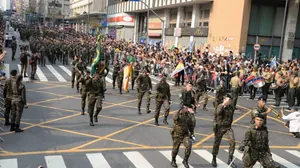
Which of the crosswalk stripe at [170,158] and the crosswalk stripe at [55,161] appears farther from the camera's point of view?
the crosswalk stripe at [170,158]

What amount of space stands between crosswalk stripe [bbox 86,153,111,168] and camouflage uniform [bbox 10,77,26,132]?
299 cm

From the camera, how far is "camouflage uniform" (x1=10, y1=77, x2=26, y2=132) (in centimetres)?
1032

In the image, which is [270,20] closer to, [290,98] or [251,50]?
[251,50]

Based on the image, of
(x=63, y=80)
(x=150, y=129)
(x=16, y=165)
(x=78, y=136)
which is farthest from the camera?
(x=63, y=80)

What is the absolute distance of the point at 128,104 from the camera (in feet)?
51.1

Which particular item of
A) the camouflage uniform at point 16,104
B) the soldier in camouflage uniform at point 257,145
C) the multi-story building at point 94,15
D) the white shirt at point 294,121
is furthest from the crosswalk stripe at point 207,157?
the multi-story building at point 94,15

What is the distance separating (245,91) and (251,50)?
468 inches

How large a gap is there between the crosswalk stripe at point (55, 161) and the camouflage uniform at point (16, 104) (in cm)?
257

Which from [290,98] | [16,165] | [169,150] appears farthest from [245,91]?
[16,165]

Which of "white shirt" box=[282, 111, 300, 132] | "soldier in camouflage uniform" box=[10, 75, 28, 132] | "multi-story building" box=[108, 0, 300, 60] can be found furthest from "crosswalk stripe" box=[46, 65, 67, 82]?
"white shirt" box=[282, 111, 300, 132]

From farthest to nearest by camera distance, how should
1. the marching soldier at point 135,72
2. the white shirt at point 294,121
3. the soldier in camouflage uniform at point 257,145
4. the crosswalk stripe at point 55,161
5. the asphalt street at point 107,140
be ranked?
1. the marching soldier at point 135,72
2. the white shirt at point 294,121
3. the asphalt street at point 107,140
4. the crosswalk stripe at point 55,161
5. the soldier in camouflage uniform at point 257,145

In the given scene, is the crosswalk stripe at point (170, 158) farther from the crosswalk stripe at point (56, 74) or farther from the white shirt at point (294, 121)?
the crosswalk stripe at point (56, 74)

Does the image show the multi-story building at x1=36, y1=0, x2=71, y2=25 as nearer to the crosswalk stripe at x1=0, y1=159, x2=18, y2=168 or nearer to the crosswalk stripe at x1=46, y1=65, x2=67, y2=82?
the crosswalk stripe at x1=46, y1=65, x2=67, y2=82

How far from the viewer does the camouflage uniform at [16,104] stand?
10320mm
